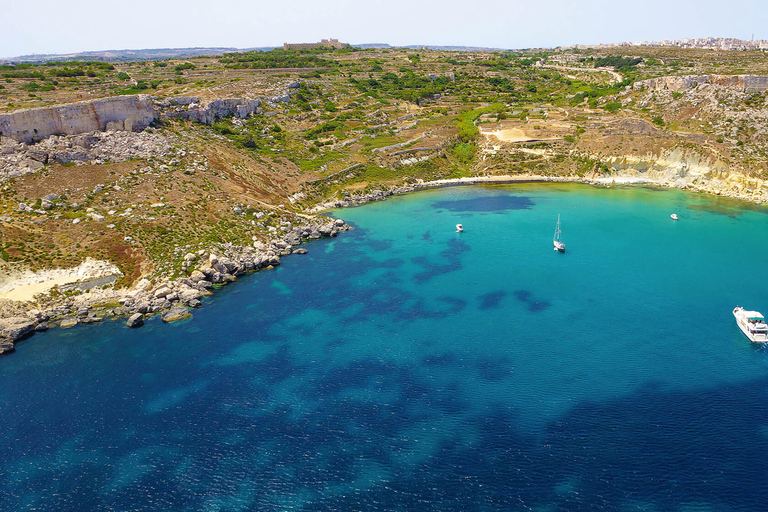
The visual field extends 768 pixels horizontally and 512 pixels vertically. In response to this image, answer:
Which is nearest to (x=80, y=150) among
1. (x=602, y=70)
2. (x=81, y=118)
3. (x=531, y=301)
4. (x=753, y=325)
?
(x=81, y=118)

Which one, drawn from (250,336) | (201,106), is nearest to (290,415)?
(250,336)

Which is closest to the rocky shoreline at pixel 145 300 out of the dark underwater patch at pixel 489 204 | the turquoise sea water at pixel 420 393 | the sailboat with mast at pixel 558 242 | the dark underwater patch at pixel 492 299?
the turquoise sea water at pixel 420 393

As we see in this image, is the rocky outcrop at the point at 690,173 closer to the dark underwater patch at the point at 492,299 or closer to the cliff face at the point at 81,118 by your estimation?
the dark underwater patch at the point at 492,299

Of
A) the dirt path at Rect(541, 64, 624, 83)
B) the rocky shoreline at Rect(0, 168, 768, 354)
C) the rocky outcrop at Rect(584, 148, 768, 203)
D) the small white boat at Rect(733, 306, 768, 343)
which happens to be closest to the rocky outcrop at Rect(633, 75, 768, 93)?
the rocky outcrop at Rect(584, 148, 768, 203)

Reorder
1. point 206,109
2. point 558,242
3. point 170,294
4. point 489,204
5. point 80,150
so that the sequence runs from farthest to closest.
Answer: point 206,109 < point 489,204 < point 80,150 < point 558,242 < point 170,294

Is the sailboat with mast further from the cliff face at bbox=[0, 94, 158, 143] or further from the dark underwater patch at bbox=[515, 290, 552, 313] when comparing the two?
the cliff face at bbox=[0, 94, 158, 143]

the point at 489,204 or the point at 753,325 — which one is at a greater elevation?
the point at 489,204

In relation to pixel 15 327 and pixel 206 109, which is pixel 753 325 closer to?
pixel 15 327
